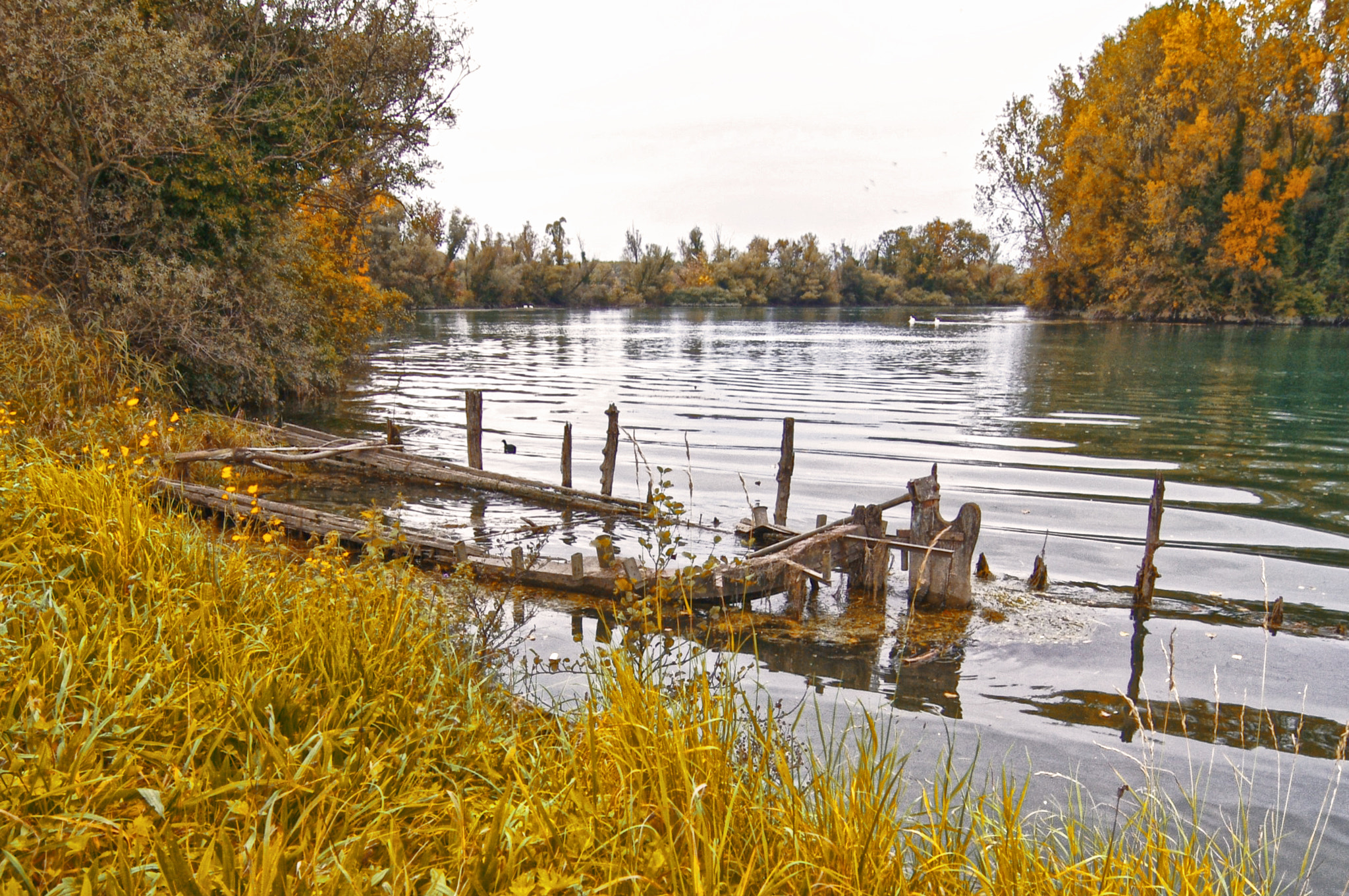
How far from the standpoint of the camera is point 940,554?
30.6ft

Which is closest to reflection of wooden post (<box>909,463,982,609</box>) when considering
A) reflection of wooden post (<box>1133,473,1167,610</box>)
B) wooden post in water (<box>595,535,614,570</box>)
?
reflection of wooden post (<box>1133,473,1167,610</box>)

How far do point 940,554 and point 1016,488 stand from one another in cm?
748

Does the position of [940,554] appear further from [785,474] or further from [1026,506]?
[1026,506]

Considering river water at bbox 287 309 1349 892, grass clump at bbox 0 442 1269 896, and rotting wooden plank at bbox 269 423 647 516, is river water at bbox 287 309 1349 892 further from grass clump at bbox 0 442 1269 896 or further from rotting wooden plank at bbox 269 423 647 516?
grass clump at bbox 0 442 1269 896

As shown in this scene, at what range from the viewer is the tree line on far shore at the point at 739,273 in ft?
332

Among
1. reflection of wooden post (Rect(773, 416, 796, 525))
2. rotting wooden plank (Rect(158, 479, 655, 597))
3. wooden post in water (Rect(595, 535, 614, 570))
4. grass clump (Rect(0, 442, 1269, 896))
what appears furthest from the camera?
reflection of wooden post (Rect(773, 416, 796, 525))

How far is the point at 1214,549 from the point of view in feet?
40.1

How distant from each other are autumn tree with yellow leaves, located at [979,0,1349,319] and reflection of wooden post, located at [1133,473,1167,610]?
175 feet

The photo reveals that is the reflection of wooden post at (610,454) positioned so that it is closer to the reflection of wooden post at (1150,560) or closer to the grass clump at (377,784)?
the reflection of wooden post at (1150,560)

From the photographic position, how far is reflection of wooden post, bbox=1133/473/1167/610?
9180mm

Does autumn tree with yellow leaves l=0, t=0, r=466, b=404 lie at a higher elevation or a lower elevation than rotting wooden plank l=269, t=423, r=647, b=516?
higher

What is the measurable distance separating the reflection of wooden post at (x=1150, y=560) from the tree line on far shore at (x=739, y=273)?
95.1m

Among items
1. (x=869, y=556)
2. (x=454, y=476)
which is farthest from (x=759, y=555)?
(x=454, y=476)

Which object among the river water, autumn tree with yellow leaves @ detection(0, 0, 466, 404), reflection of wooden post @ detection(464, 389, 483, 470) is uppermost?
autumn tree with yellow leaves @ detection(0, 0, 466, 404)
